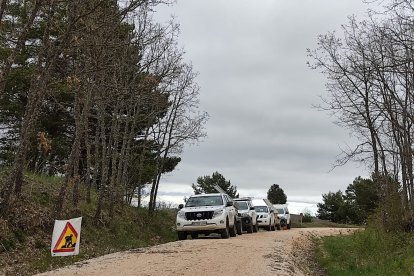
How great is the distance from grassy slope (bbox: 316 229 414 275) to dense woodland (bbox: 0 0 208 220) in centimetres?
812

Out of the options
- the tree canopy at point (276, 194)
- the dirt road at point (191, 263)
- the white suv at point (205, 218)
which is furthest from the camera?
the tree canopy at point (276, 194)

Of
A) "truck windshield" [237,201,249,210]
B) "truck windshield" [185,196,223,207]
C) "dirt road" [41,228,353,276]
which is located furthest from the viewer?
"truck windshield" [237,201,249,210]

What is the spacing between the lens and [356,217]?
79438mm

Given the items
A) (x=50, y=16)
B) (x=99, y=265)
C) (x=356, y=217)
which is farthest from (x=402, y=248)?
(x=356, y=217)

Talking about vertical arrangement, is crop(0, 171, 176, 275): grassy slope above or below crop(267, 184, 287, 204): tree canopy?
below

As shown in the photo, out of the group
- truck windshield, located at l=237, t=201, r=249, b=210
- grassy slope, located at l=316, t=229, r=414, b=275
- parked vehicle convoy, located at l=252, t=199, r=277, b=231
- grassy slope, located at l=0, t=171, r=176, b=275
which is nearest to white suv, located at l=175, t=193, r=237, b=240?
grassy slope, located at l=0, t=171, r=176, b=275

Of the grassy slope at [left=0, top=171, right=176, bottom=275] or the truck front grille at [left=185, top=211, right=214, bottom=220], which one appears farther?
the truck front grille at [left=185, top=211, right=214, bottom=220]

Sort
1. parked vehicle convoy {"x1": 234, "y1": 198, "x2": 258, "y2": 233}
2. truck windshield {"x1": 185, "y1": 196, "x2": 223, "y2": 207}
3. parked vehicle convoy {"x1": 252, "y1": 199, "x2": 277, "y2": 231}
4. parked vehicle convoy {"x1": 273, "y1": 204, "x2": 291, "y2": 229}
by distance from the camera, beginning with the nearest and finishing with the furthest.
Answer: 1. truck windshield {"x1": 185, "y1": 196, "x2": 223, "y2": 207}
2. parked vehicle convoy {"x1": 234, "y1": 198, "x2": 258, "y2": 233}
3. parked vehicle convoy {"x1": 252, "y1": 199, "x2": 277, "y2": 231}
4. parked vehicle convoy {"x1": 273, "y1": 204, "x2": 291, "y2": 229}

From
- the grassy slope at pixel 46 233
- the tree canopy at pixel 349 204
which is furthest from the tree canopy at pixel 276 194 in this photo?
the grassy slope at pixel 46 233

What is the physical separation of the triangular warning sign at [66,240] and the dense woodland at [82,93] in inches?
79.1

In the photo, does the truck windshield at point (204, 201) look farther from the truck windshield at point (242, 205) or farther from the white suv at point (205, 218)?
the truck windshield at point (242, 205)

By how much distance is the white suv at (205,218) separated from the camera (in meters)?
19.4

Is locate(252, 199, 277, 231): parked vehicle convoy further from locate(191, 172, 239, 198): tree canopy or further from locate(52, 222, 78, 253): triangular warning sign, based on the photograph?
locate(191, 172, 239, 198): tree canopy

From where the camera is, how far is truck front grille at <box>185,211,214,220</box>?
63.9ft
